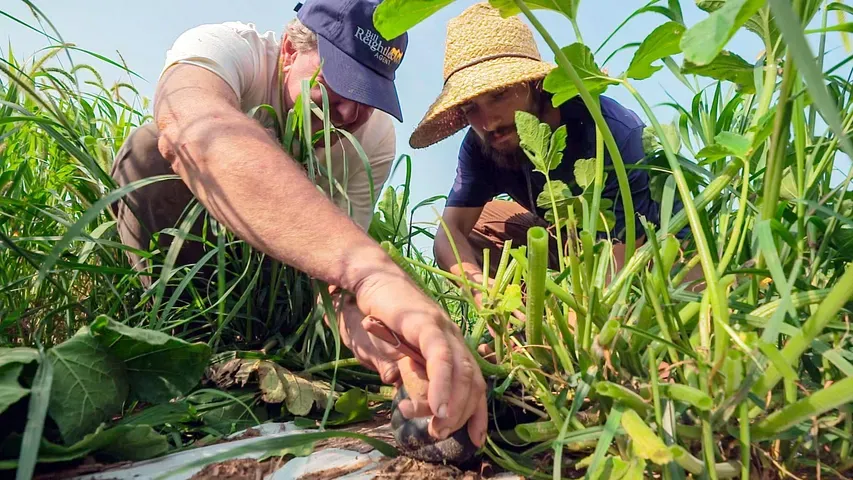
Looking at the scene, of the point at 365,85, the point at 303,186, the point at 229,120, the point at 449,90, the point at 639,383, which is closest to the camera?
the point at 639,383

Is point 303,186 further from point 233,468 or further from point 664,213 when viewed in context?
point 664,213

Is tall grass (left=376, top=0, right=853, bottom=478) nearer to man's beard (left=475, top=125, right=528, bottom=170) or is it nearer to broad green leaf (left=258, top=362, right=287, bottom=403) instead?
broad green leaf (left=258, top=362, right=287, bottom=403)

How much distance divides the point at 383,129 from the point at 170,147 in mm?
1255

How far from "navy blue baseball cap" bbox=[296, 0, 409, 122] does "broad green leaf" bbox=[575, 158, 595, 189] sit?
1122mm

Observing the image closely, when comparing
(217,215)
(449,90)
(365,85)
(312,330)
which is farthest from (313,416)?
(449,90)

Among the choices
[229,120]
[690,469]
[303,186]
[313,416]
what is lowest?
[313,416]

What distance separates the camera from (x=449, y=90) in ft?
7.03

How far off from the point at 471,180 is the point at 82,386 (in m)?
2.10

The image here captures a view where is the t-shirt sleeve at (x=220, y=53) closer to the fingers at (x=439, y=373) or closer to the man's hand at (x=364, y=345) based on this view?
the man's hand at (x=364, y=345)

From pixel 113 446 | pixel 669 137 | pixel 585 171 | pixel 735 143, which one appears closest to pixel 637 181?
pixel 669 137

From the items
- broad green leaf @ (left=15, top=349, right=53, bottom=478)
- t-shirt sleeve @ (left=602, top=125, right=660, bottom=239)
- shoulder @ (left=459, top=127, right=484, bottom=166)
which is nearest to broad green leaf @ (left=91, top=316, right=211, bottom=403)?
broad green leaf @ (left=15, top=349, right=53, bottom=478)

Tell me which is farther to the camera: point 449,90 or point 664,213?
point 449,90

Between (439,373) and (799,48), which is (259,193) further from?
(799,48)

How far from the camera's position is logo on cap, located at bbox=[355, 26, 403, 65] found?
6.41 ft
